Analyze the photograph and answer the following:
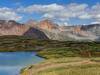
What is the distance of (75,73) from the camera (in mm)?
54719

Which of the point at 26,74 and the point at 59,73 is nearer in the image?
the point at 59,73

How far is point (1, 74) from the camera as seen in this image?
81.2 meters

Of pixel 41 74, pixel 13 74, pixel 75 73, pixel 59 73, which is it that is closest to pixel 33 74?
pixel 41 74

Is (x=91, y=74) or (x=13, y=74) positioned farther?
(x=13, y=74)

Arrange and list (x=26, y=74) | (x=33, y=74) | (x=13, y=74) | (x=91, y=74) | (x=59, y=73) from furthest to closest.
Answer: (x=13, y=74), (x=26, y=74), (x=33, y=74), (x=59, y=73), (x=91, y=74)


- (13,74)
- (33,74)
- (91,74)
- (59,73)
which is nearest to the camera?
(91,74)

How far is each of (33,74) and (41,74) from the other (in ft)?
7.47

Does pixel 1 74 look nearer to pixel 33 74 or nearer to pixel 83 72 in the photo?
pixel 33 74

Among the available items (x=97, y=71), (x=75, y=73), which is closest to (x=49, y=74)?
(x=75, y=73)

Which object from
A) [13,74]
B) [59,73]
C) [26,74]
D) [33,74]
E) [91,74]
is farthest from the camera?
[13,74]

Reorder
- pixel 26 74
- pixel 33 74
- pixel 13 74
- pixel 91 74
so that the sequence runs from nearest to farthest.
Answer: pixel 91 74 → pixel 33 74 → pixel 26 74 → pixel 13 74

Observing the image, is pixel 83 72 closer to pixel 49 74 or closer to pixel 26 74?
pixel 49 74

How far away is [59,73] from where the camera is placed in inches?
2243

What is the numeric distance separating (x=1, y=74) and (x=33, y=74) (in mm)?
22532
